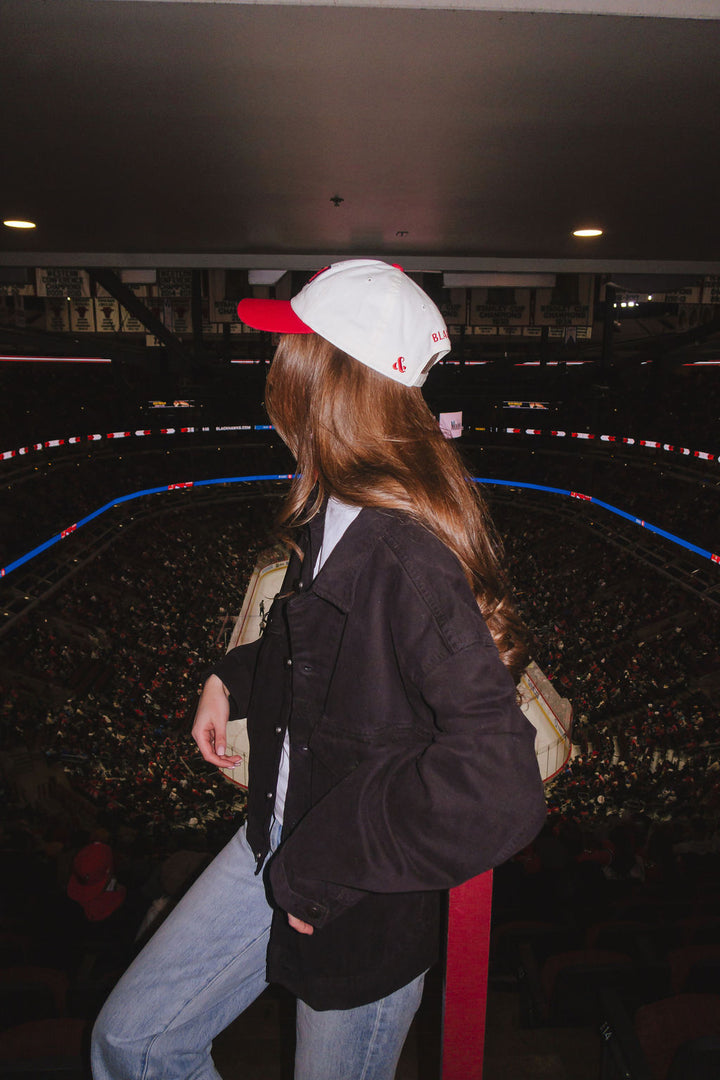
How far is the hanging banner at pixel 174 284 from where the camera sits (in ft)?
42.0

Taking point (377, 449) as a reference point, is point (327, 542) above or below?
below

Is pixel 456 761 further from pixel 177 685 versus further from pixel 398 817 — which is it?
pixel 177 685

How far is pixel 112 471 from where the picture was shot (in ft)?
59.7

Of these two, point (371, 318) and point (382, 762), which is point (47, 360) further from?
point (382, 762)

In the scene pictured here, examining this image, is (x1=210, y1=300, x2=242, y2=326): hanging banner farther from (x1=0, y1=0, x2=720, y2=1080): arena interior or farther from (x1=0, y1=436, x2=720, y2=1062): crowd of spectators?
(x1=0, y1=436, x2=720, y2=1062): crowd of spectators

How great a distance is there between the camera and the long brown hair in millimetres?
1228

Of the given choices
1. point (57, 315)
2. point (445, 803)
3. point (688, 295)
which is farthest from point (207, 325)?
point (445, 803)

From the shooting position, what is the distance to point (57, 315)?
59.7 ft

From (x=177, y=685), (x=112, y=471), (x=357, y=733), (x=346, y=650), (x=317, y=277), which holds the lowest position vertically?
(x=177, y=685)

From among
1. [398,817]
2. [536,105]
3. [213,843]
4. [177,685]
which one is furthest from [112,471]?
[398,817]

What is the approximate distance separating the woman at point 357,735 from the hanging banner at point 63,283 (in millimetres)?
10571

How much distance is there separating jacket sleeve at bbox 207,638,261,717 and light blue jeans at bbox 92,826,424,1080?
0.33m

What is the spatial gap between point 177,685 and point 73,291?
23.7 ft

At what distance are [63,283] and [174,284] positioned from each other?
8.67 ft
